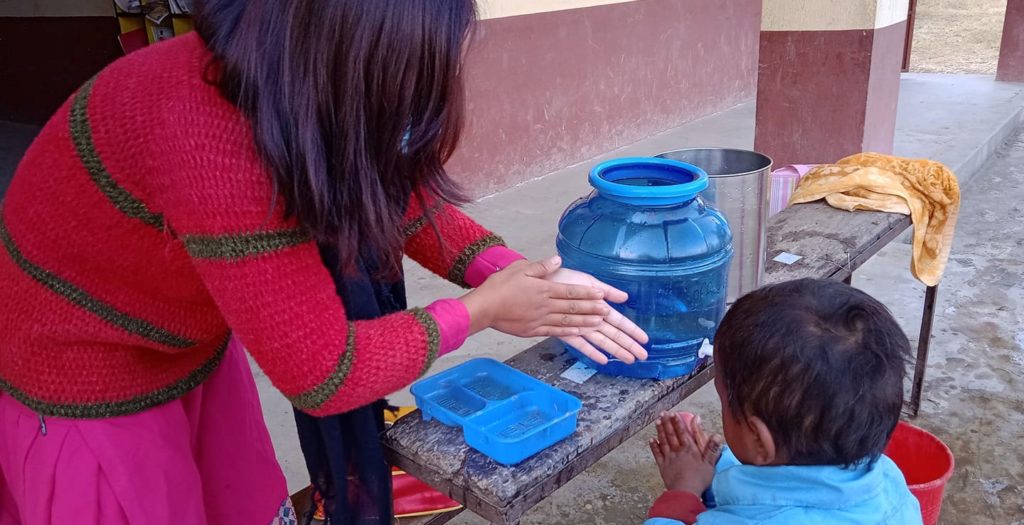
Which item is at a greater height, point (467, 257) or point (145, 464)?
point (467, 257)

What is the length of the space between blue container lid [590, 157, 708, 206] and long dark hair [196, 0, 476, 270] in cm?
51

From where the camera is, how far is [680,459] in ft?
5.05

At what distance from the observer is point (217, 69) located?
3.12ft

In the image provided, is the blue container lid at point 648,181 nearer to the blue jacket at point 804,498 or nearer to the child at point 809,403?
the child at point 809,403

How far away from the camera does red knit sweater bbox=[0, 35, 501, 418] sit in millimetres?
932

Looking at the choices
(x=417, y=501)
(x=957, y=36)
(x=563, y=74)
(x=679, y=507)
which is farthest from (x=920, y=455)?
(x=957, y=36)

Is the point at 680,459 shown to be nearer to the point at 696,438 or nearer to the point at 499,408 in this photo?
the point at 696,438

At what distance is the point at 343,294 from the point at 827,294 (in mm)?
745

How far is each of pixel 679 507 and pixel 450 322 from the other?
0.57 meters

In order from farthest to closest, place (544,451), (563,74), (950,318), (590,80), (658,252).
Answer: (590,80)
(563,74)
(950,318)
(658,252)
(544,451)

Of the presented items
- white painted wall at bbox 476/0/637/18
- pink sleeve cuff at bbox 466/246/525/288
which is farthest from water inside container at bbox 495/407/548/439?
white painted wall at bbox 476/0/637/18

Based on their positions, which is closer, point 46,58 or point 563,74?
point 563,74

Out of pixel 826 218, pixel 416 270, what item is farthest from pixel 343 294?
pixel 416 270

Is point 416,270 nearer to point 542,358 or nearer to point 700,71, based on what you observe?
point 542,358
